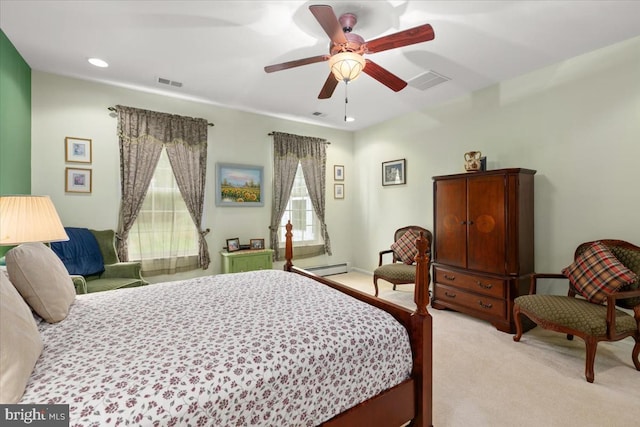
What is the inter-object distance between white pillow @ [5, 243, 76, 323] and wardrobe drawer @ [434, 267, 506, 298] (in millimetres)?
3591

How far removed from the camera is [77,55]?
9.50 ft

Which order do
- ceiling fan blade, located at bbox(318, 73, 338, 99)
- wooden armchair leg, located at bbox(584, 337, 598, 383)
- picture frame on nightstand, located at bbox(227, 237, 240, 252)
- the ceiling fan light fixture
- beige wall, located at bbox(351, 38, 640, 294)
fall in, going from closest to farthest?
1. the ceiling fan light fixture
2. wooden armchair leg, located at bbox(584, 337, 598, 383)
3. ceiling fan blade, located at bbox(318, 73, 338, 99)
4. beige wall, located at bbox(351, 38, 640, 294)
5. picture frame on nightstand, located at bbox(227, 237, 240, 252)

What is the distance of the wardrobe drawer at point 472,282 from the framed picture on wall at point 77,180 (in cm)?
Answer: 441

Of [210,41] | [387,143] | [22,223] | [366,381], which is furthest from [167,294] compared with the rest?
[387,143]

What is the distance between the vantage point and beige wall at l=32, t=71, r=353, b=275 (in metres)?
3.29

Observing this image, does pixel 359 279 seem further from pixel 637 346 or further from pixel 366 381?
pixel 366 381

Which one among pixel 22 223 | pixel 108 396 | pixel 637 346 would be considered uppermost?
pixel 22 223

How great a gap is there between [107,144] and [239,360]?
11.9 feet

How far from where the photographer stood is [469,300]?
338 cm

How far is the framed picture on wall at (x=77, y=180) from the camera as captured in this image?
3406 millimetres

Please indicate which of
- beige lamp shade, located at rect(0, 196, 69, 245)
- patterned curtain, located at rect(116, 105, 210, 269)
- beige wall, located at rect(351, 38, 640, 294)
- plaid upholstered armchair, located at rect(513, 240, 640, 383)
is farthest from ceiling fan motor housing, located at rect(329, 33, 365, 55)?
patterned curtain, located at rect(116, 105, 210, 269)

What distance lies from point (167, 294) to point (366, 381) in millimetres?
1472

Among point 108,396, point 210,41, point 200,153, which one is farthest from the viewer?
point 200,153

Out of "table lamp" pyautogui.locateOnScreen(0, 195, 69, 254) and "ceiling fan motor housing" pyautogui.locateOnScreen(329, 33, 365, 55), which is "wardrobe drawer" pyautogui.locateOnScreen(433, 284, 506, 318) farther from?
"table lamp" pyautogui.locateOnScreen(0, 195, 69, 254)
